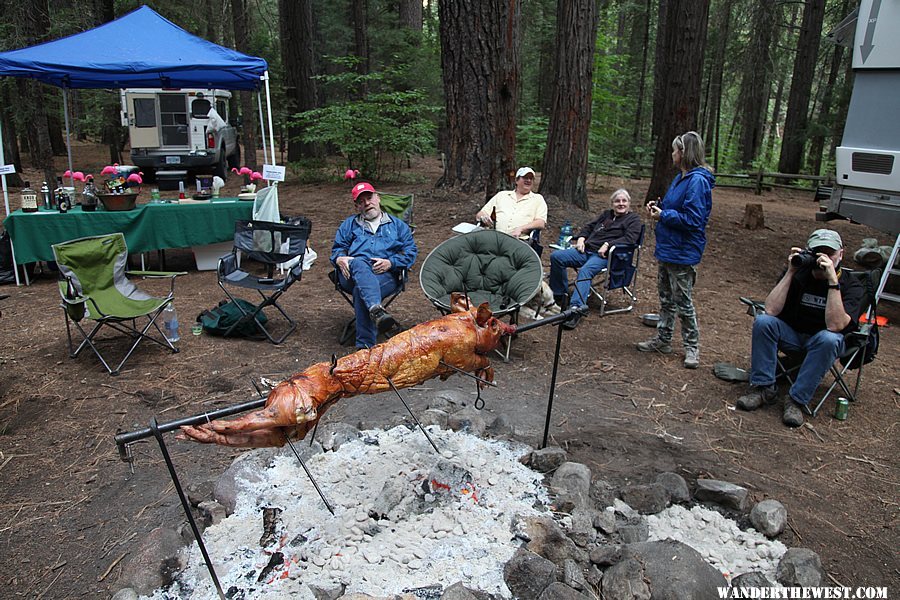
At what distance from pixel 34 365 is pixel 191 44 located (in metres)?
4.06

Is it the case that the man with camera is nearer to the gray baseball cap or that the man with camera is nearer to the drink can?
the gray baseball cap

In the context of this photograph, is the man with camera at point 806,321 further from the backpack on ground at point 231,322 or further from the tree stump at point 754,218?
the tree stump at point 754,218

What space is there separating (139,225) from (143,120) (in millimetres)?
6711

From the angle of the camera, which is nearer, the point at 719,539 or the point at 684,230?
the point at 719,539

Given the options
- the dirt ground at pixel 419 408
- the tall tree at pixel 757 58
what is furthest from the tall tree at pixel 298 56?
the tall tree at pixel 757 58

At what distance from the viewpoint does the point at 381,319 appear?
391 cm

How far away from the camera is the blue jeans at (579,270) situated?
17.4ft

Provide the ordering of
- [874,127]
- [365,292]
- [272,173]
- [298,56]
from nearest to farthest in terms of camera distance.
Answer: [365,292] < [874,127] < [272,173] < [298,56]

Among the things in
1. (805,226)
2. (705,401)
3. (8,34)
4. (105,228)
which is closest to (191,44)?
(105,228)

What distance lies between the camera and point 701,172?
414 cm

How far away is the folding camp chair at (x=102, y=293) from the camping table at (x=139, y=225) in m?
1.72

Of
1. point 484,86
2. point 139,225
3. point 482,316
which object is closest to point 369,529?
point 482,316

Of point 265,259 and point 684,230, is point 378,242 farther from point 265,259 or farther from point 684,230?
point 684,230

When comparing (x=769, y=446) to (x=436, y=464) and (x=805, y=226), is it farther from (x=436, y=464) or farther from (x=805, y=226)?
(x=805, y=226)
